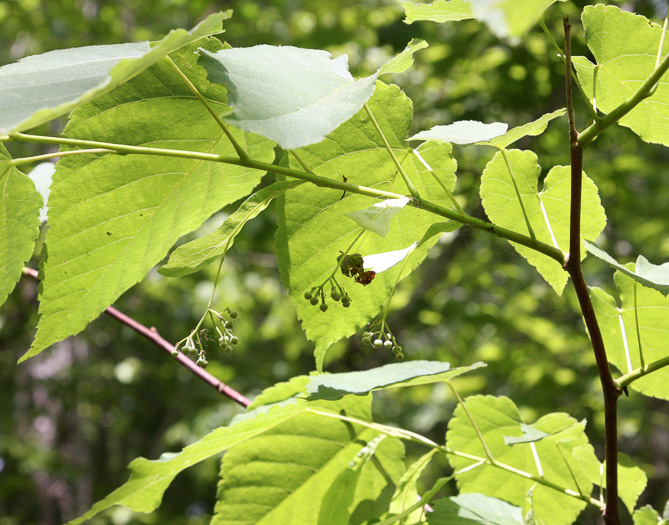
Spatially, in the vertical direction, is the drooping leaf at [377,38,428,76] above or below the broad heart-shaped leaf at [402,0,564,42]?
below

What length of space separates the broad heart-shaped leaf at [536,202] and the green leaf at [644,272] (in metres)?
0.12

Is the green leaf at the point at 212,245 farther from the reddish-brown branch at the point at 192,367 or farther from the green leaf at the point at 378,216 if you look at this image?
the reddish-brown branch at the point at 192,367

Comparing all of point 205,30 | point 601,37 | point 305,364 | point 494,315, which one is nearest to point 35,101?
point 205,30

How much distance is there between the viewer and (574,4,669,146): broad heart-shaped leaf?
827 mm

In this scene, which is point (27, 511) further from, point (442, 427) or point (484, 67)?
point (484, 67)

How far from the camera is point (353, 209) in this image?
91 centimetres

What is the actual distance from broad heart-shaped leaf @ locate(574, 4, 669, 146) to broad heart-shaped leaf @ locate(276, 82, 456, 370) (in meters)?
0.22

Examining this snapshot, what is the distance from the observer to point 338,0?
5688 millimetres

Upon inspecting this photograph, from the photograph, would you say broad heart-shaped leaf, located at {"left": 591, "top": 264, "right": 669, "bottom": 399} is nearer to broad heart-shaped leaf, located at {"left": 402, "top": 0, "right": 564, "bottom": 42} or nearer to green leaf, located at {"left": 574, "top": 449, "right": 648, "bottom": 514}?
green leaf, located at {"left": 574, "top": 449, "right": 648, "bottom": 514}

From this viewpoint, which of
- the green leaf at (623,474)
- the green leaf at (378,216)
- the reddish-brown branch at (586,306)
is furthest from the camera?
the green leaf at (623,474)

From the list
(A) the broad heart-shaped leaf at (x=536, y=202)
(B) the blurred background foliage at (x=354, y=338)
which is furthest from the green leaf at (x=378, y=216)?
(B) the blurred background foliage at (x=354, y=338)

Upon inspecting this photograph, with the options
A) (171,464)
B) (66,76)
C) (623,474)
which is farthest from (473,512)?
(66,76)

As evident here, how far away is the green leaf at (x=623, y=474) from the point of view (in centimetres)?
106

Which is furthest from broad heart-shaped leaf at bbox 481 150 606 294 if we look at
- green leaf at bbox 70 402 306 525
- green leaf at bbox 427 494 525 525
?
green leaf at bbox 70 402 306 525
